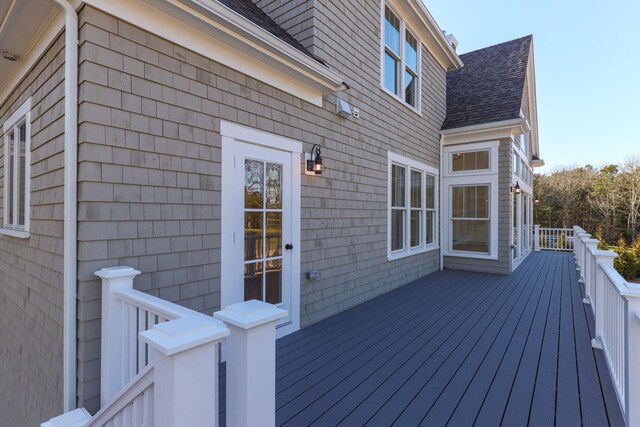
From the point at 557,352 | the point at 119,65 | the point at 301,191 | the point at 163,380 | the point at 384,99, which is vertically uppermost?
the point at 384,99

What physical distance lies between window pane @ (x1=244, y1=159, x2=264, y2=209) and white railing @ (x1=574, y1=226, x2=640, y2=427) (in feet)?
9.85

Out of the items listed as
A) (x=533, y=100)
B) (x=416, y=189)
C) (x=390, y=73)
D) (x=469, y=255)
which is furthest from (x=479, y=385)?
(x=533, y=100)

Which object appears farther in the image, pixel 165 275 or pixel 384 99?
pixel 384 99

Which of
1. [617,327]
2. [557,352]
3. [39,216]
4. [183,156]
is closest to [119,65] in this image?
[183,156]

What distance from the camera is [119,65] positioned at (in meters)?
2.41

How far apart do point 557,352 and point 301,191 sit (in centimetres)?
320

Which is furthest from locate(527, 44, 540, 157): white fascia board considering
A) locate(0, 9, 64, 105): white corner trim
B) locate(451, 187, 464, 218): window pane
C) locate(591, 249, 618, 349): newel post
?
locate(0, 9, 64, 105): white corner trim

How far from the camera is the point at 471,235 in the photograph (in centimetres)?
782

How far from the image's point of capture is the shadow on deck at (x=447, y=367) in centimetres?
235

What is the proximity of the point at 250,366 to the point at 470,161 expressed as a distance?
776 centimetres

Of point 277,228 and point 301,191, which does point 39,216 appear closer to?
point 277,228

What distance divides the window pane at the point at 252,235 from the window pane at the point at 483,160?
605cm

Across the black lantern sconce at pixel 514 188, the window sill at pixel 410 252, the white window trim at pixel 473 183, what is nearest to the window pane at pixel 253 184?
the window sill at pixel 410 252

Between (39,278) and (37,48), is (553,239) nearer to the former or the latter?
(39,278)
